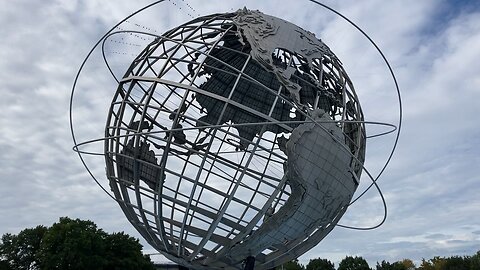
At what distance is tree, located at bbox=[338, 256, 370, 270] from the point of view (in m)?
45.7

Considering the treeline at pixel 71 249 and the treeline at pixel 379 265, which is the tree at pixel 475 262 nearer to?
the treeline at pixel 379 265

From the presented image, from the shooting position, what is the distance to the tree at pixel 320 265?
157 ft

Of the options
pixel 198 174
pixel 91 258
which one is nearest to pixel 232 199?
pixel 198 174

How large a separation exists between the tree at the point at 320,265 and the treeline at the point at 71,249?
19102 millimetres

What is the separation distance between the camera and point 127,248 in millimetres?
33812

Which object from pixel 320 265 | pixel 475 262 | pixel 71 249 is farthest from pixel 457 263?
pixel 71 249

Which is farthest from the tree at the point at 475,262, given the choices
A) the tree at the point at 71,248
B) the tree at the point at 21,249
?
the tree at the point at 21,249

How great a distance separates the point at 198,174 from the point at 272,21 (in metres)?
4.85

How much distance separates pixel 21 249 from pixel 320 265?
90.1ft

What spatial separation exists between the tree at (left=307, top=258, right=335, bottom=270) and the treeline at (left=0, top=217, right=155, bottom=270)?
19102 millimetres

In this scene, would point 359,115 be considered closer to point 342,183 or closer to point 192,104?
point 342,183

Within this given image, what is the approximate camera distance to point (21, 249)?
34000mm

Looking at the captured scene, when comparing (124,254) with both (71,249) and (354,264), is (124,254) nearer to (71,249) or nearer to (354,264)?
(71,249)

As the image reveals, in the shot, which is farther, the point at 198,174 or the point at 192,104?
the point at 192,104
